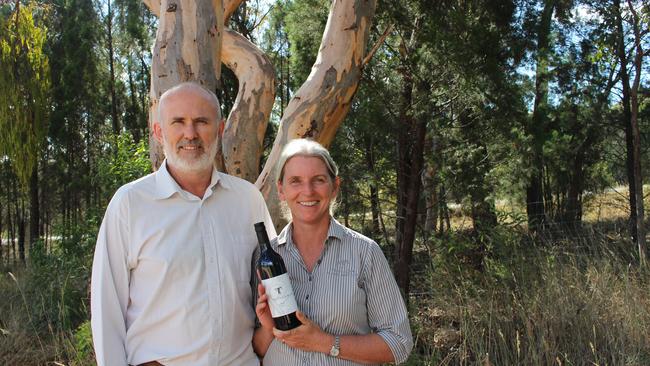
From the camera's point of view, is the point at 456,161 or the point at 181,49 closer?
the point at 181,49

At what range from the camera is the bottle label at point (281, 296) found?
6.10ft

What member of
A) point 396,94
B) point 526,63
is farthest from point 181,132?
point 526,63

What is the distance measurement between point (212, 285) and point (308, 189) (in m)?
0.47

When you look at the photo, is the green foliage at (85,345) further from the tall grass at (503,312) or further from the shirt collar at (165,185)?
the shirt collar at (165,185)

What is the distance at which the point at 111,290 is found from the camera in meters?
1.95

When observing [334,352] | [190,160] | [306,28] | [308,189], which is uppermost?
[306,28]

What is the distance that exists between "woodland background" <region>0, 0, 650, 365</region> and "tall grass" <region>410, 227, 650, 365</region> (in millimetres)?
18

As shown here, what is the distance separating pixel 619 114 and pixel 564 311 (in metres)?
8.85

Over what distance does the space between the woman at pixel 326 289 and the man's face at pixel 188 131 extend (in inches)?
11.6

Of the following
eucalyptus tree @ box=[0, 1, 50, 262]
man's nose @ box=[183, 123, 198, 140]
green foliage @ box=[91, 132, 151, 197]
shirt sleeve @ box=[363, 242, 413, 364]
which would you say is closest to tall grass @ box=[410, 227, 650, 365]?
shirt sleeve @ box=[363, 242, 413, 364]

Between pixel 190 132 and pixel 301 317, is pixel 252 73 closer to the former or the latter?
pixel 190 132

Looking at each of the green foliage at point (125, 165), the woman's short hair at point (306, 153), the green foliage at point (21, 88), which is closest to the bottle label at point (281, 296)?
the woman's short hair at point (306, 153)

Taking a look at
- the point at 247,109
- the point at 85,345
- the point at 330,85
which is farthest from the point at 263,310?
the point at 85,345

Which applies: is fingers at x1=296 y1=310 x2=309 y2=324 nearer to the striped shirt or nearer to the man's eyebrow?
the striped shirt
